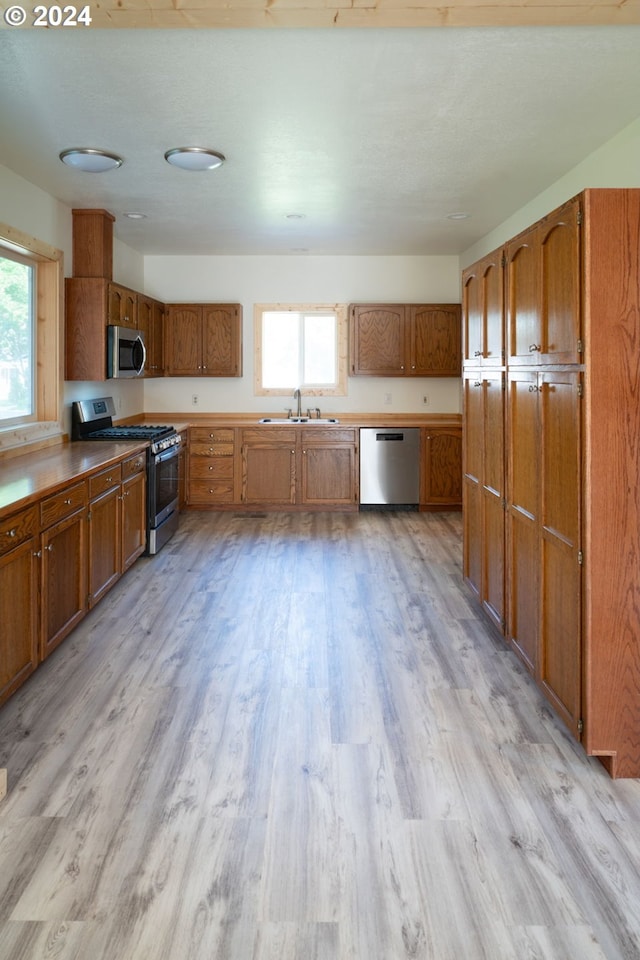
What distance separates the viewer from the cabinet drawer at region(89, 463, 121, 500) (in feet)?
13.0

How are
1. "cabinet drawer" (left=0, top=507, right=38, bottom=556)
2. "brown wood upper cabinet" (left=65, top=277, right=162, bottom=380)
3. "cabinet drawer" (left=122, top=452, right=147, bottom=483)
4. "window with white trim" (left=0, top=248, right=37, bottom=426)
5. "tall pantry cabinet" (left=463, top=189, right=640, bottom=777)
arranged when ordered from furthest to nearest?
"brown wood upper cabinet" (left=65, top=277, right=162, bottom=380)
"cabinet drawer" (left=122, top=452, right=147, bottom=483)
"window with white trim" (left=0, top=248, right=37, bottom=426)
"cabinet drawer" (left=0, top=507, right=38, bottom=556)
"tall pantry cabinet" (left=463, top=189, right=640, bottom=777)

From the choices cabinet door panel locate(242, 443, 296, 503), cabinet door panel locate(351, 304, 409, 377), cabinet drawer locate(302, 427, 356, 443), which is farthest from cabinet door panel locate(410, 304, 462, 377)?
cabinet door panel locate(242, 443, 296, 503)

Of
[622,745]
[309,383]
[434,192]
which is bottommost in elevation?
[622,745]

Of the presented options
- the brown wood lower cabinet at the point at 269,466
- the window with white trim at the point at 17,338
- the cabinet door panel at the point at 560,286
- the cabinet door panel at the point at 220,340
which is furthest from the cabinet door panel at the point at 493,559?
the cabinet door panel at the point at 220,340

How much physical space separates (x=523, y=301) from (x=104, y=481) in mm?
2478

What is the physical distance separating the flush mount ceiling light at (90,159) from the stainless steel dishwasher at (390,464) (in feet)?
11.8

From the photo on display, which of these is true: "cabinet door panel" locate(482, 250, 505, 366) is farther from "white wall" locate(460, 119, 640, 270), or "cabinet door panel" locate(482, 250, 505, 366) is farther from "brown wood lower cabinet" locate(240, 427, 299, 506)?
"brown wood lower cabinet" locate(240, 427, 299, 506)

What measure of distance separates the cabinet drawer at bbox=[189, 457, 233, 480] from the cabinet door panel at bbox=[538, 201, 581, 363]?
15.6 ft

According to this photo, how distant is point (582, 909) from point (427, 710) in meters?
1.17

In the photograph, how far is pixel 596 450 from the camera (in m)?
2.36

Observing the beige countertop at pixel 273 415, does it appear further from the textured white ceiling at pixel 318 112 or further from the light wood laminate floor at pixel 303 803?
the light wood laminate floor at pixel 303 803

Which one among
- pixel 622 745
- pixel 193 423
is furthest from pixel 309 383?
pixel 622 745

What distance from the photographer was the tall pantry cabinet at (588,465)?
2326 mm

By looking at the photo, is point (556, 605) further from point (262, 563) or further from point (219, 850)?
point (262, 563)
